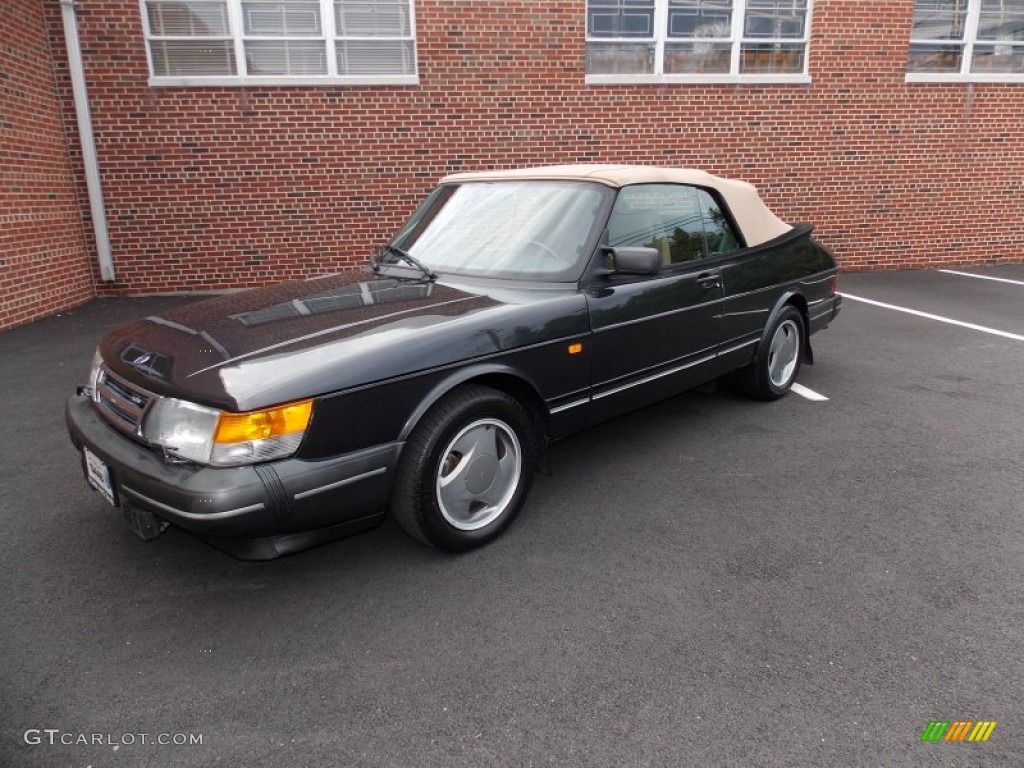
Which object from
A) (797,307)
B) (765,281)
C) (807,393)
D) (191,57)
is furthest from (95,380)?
(191,57)

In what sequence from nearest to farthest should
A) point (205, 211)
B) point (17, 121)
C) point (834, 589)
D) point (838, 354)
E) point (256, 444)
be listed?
point (256, 444), point (834, 589), point (838, 354), point (17, 121), point (205, 211)

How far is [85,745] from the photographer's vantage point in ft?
6.68

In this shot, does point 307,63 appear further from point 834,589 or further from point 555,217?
point 834,589

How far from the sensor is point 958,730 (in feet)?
6.68

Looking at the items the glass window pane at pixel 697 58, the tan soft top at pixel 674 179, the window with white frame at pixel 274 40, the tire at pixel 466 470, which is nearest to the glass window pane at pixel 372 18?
the window with white frame at pixel 274 40

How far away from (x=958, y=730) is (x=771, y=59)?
9.85 meters

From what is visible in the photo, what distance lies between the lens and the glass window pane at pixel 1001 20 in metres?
10.2

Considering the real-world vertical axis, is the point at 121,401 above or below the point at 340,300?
below

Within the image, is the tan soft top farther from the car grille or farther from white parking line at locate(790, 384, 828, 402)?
the car grille

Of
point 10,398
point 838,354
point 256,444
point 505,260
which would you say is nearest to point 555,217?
point 505,260

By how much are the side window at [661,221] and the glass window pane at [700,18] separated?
21.3ft

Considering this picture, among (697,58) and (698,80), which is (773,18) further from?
(698,80)

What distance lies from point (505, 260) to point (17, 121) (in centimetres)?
693

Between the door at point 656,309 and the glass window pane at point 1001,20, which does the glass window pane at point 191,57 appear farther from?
the glass window pane at point 1001,20
